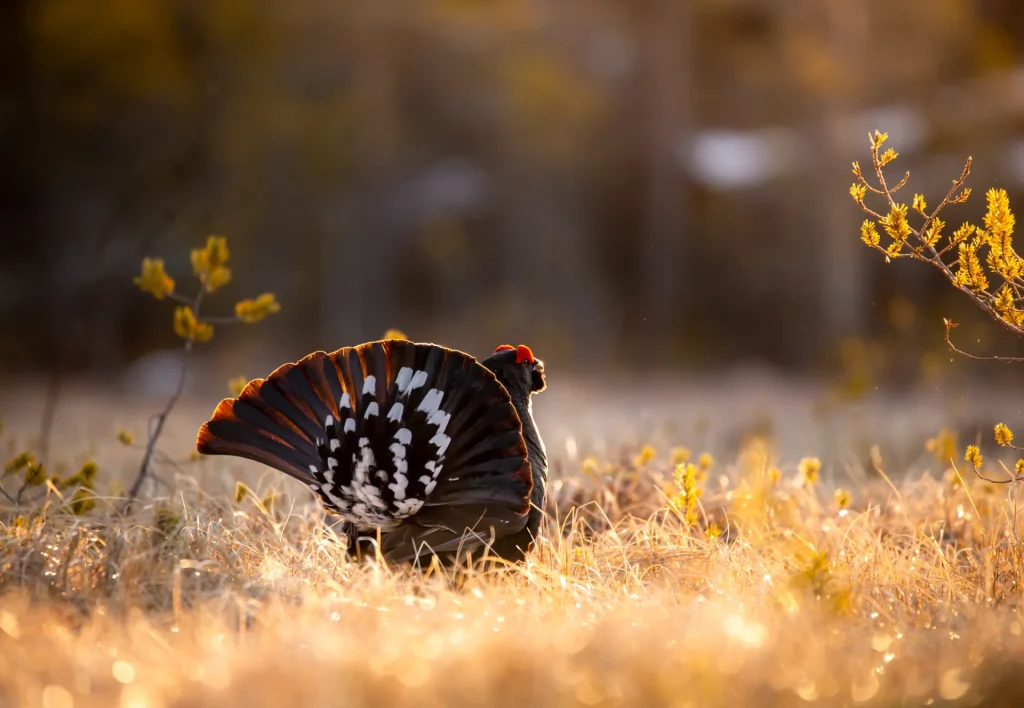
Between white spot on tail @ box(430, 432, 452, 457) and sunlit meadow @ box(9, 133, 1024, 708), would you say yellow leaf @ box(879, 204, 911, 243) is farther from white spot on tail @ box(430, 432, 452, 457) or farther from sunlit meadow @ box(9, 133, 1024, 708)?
white spot on tail @ box(430, 432, 452, 457)

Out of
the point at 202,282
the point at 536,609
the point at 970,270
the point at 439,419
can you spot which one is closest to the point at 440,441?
the point at 439,419

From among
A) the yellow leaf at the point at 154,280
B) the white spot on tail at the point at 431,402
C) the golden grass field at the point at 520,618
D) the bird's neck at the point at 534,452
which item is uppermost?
the yellow leaf at the point at 154,280

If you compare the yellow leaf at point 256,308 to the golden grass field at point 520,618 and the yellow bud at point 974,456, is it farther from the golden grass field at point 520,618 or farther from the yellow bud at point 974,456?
the yellow bud at point 974,456

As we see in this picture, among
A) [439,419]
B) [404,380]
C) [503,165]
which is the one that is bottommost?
[439,419]

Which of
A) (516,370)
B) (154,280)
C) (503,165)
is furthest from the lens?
(503,165)

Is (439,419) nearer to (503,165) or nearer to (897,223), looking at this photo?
(897,223)

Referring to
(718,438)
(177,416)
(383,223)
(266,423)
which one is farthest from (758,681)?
(383,223)

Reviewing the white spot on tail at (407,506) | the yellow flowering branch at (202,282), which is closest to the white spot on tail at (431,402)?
the white spot on tail at (407,506)
